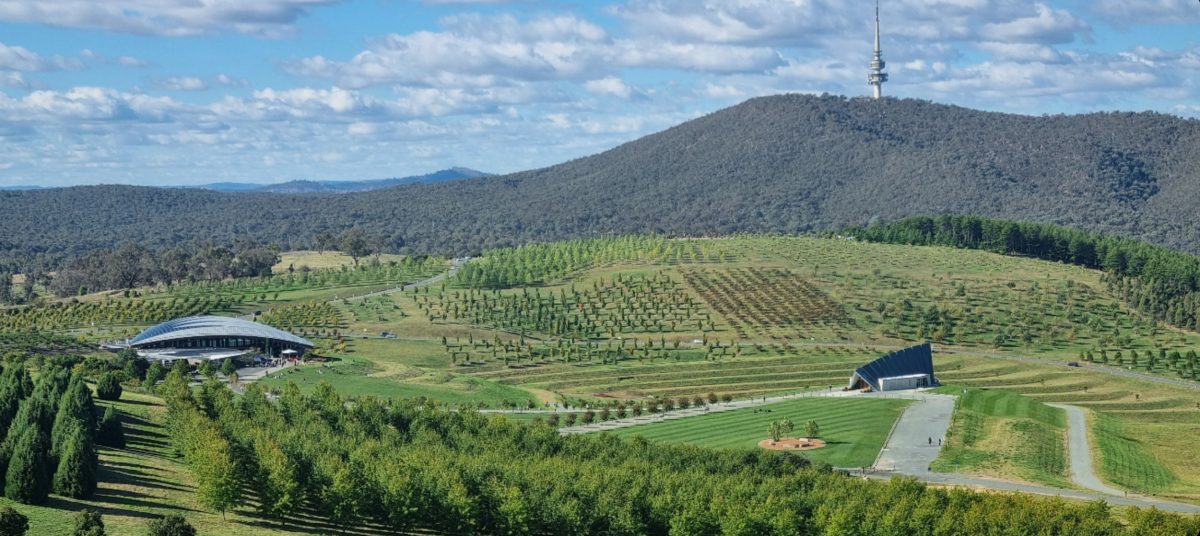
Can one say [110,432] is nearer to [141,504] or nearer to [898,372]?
[141,504]

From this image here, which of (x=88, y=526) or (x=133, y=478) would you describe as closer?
(x=88, y=526)

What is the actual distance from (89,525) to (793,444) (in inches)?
2008

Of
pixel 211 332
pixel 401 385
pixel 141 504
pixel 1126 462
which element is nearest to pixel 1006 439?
pixel 1126 462

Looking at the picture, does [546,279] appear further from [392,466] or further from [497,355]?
[392,466]

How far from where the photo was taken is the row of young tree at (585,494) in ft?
197

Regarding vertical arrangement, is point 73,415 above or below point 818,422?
above

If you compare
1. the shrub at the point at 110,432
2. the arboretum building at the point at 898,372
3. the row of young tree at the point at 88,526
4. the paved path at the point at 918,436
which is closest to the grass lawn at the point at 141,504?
the shrub at the point at 110,432

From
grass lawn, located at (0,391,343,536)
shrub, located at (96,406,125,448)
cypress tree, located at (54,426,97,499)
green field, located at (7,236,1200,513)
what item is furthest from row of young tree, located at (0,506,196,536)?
green field, located at (7,236,1200,513)

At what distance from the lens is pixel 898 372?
11775 centimetres

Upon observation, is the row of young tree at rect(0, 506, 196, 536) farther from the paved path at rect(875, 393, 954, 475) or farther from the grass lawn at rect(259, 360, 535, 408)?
the grass lawn at rect(259, 360, 535, 408)

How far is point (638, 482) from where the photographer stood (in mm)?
66375

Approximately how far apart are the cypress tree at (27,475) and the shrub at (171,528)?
7.70 metres

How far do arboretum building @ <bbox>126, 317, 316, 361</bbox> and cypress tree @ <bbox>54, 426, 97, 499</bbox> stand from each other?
243 feet

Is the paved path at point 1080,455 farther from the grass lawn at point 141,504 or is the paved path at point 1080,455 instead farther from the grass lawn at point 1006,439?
the grass lawn at point 141,504
